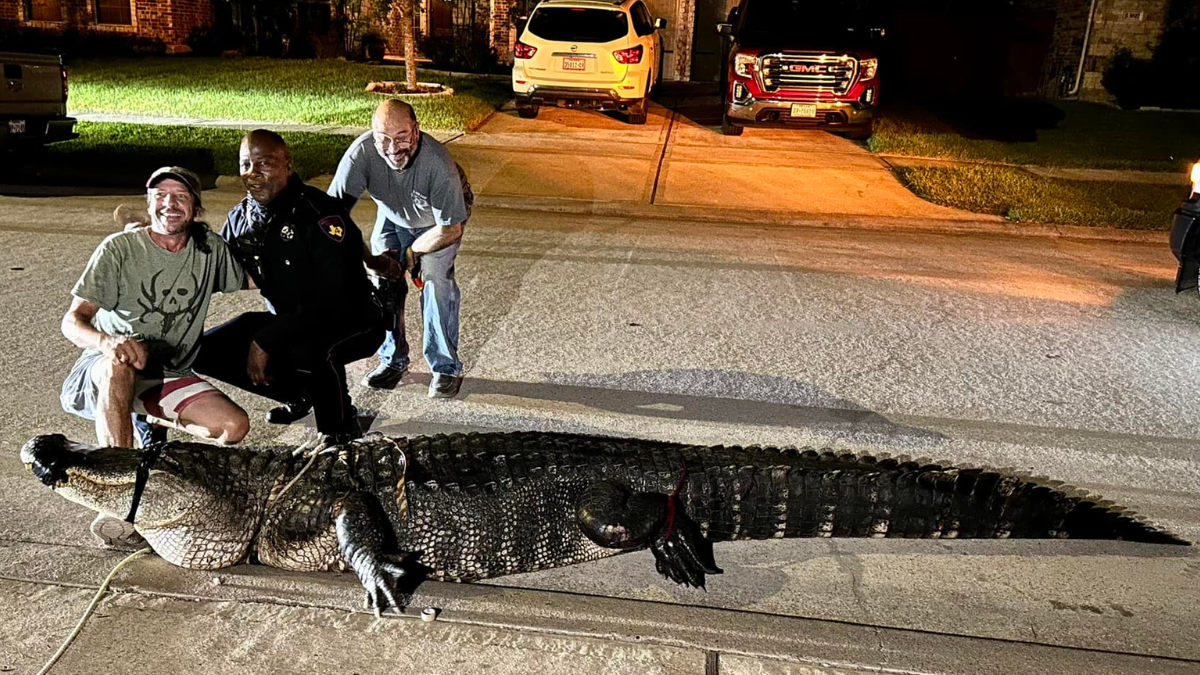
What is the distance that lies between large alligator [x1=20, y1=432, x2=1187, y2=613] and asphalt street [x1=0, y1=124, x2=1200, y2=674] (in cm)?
14

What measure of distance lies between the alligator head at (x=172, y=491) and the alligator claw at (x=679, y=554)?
153cm

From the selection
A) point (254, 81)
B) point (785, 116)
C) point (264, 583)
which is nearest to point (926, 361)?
point (264, 583)

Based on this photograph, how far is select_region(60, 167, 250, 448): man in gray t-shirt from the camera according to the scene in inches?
140

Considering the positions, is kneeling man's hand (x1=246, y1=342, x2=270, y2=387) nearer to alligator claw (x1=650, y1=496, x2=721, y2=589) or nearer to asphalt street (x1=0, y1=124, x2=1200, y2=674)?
asphalt street (x1=0, y1=124, x2=1200, y2=674)

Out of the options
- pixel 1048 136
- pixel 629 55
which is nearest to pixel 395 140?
pixel 629 55

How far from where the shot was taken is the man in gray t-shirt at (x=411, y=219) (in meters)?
4.70

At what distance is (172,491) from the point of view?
124 inches

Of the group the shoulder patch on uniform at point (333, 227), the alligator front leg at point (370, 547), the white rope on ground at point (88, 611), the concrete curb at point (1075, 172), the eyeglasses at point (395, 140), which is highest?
the eyeglasses at point (395, 140)

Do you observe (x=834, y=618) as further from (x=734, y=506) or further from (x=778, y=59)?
(x=778, y=59)

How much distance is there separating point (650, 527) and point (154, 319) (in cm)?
226

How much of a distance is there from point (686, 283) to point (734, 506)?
4.20 m

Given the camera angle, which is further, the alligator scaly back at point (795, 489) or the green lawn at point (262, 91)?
the green lawn at point (262, 91)

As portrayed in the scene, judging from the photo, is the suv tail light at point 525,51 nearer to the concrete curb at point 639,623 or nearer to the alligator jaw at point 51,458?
the concrete curb at point 639,623

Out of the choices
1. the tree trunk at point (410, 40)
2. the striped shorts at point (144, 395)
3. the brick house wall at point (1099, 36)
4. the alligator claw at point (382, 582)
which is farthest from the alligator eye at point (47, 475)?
the brick house wall at point (1099, 36)
